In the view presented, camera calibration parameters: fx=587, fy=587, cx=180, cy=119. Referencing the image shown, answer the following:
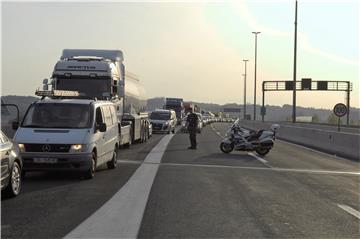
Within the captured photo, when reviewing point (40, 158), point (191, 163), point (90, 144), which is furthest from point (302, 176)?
point (40, 158)

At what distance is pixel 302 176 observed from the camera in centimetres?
1538

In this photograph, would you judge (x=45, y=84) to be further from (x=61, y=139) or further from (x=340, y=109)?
(x=340, y=109)

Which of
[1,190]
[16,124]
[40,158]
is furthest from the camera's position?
[16,124]

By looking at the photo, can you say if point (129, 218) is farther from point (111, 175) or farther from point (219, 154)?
A: point (219, 154)

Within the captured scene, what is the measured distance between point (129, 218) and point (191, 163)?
9.53 meters

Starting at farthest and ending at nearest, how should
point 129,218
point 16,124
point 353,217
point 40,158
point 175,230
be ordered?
point 16,124
point 40,158
point 353,217
point 129,218
point 175,230

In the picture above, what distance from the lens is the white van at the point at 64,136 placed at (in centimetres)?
1307

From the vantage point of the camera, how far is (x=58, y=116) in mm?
14211

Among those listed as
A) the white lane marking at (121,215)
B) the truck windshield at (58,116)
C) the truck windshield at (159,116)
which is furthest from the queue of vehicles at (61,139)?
the truck windshield at (159,116)

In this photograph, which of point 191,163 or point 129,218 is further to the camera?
point 191,163

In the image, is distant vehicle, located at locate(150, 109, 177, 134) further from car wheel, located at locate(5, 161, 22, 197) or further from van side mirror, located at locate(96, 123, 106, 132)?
car wheel, located at locate(5, 161, 22, 197)

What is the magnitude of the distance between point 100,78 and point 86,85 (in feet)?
1.84

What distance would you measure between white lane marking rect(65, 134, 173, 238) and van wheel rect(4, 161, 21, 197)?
5.82 ft

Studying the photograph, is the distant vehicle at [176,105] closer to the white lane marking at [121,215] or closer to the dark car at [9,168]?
the white lane marking at [121,215]
